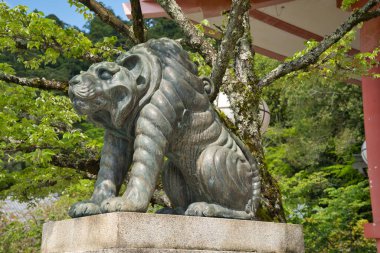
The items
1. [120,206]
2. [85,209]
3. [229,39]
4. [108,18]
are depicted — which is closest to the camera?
[120,206]

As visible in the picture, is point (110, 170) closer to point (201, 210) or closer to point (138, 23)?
point (201, 210)

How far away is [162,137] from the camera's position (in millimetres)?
3973

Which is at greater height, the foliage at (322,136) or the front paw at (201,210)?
the foliage at (322,136)

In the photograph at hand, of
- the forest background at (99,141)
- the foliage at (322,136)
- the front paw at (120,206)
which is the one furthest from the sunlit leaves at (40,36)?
the foliage at (322,136)

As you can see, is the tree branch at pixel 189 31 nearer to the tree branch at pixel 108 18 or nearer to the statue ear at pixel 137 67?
the tree branch at pixel 108 18

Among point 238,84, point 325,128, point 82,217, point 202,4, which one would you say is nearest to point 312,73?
point 238,84

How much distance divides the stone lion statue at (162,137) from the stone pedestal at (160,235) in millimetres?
125

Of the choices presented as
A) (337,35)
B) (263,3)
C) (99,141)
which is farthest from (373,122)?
(99,141)

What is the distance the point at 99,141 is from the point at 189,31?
7.39ft

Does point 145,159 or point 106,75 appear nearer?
point 145,159

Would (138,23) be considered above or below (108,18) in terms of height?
below

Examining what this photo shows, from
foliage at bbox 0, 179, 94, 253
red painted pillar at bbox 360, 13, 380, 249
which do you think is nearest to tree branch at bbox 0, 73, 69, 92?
red painted pillar at bbox 360, 13, 380, 249

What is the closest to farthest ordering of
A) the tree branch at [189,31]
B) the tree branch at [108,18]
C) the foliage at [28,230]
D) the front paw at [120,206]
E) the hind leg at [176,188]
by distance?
1. the front paw at [120,206]
2. the hind leg at [176,188]
3. the tree branch at [189,31]
4. the tree branch at [108,18]
5. the foliage at [28,230]

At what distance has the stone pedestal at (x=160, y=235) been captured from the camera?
348cm
